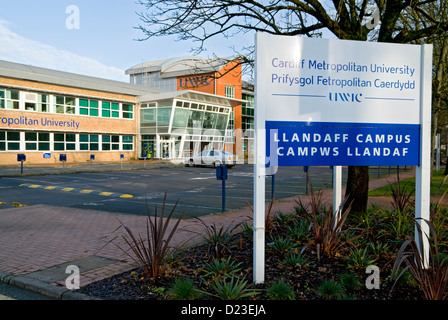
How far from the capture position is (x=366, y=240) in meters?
5.62

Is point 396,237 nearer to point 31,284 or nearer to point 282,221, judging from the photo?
point 282,221

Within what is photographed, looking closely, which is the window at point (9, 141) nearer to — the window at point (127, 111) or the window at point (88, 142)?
the window at point (88, 142)

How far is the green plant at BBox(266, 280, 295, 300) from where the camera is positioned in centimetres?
371

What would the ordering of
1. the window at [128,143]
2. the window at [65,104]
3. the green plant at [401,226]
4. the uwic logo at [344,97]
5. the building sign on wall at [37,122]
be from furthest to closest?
the window at [128,143]
the window at [65,104]
the building sign on wall at [37,122]
the green plant at [401,226]
the uwic logo at [344,97]

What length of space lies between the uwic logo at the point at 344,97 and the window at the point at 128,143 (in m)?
38.8

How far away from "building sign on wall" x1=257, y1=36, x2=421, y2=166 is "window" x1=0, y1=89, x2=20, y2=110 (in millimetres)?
31731

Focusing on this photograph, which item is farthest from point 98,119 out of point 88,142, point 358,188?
point 358,188

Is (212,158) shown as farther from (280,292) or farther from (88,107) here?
(280,292)

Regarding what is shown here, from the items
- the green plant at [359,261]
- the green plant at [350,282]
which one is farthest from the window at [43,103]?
the green plant at [350,282]

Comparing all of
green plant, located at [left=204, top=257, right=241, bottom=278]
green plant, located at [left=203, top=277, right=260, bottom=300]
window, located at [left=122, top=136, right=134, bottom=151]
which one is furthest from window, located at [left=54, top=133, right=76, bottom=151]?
green plant, located at [left=203, top=277, right=260, bottom=300]

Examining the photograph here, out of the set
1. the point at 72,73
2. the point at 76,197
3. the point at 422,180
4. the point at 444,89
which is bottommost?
the point at 76,197

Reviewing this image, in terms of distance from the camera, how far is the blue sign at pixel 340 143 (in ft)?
14.5
